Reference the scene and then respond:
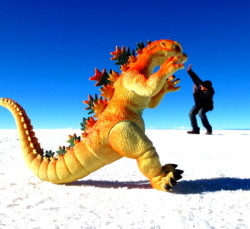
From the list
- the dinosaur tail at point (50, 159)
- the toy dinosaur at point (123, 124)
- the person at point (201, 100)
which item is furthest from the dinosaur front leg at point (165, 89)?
the person at point (201, 100)

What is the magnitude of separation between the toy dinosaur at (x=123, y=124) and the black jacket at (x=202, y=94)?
459 centimetres

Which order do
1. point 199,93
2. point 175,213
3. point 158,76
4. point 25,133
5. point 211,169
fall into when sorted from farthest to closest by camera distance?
point 199,93, point 211,169, point 25,133, point 158,76, point 175,213

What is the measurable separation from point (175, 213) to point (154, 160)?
55 cm

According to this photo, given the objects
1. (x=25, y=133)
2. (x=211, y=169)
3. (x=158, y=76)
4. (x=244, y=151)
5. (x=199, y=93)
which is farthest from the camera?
(x=199, y=93)

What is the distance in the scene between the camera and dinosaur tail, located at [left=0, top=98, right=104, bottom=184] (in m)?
2.33

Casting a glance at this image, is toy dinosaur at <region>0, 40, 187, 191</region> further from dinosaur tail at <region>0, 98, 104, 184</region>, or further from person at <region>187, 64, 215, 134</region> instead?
person at <region>187, 64, 215, 134</region>

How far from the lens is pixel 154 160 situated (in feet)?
7.02

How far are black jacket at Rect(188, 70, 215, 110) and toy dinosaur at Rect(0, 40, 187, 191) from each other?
181 inches

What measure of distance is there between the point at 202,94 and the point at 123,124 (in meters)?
5.45

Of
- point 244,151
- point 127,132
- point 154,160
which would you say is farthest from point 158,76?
point 244,151

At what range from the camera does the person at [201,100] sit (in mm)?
7015

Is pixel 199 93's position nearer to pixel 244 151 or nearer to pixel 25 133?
pixel 244 151

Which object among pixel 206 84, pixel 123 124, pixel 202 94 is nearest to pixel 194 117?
pixel 202 94

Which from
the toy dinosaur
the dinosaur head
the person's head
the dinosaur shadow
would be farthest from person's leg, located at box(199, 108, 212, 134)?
the dinosaur head
